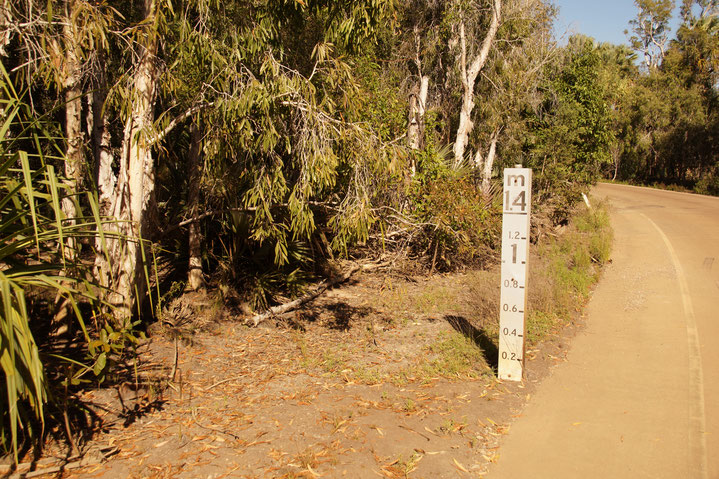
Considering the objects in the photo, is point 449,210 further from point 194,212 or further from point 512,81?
point 512,81

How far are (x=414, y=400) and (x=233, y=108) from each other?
3.57 meters

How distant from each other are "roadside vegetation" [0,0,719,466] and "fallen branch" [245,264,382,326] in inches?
1.9

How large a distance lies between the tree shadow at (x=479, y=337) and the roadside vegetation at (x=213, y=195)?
5 centimetres

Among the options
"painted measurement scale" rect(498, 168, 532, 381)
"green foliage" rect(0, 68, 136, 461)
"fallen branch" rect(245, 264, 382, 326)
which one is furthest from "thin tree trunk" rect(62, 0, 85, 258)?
"painted measurement scale" rect(498, 168, 532, 381)

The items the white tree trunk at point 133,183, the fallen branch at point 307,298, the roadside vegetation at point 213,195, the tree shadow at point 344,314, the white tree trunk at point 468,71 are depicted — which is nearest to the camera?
the roadside vegetation at point 213,195

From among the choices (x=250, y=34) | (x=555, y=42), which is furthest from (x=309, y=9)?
(x=555, y=42)

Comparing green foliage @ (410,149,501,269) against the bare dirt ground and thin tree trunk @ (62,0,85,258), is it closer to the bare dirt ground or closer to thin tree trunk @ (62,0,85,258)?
the bare dirt ground

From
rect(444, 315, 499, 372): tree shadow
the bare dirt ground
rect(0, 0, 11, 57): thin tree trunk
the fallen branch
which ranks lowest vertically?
the bare dirt ground

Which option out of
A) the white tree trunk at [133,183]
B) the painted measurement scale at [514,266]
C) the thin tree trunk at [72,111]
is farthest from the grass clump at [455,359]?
the thin tree trunk at [72,111]

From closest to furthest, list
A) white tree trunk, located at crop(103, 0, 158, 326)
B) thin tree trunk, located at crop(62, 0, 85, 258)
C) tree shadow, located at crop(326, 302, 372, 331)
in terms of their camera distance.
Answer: thin tree trunk, located at crop(62, 0, 85, 258) < white tree trunk, located at crop(103, 0, 158, 326) < tree shadow, located at crop(326, 302, 372, 331)

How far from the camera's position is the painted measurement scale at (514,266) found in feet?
19.5

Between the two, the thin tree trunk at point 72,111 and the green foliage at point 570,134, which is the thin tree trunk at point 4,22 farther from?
the green foliage at point 570,134

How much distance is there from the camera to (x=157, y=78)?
22.7 ft

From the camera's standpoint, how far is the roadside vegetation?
15.3 feet
